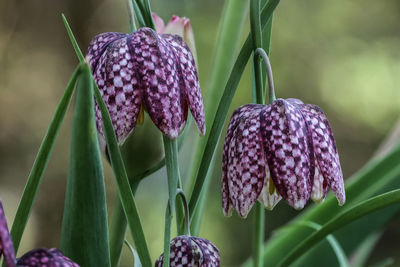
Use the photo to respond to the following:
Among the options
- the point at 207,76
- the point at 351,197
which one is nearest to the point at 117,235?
the point at 351,197

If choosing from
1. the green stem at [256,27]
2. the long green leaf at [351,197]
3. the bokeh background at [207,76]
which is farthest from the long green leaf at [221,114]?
the bokeh background at [207,76]

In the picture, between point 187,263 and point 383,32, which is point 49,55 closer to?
point 383,32

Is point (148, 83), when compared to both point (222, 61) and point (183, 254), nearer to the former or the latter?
point (183, 254)

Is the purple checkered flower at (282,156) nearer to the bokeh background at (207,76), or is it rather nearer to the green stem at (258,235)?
the green stem at (258,235)

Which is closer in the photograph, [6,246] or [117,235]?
[6,246]

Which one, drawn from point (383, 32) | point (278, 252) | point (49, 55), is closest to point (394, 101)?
point (383, 32)

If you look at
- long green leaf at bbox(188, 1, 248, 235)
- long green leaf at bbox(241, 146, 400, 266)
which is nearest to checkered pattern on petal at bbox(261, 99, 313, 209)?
long green leaf at bbox(188, 1, 248, 235)

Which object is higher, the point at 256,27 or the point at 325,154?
the point at 256,27
